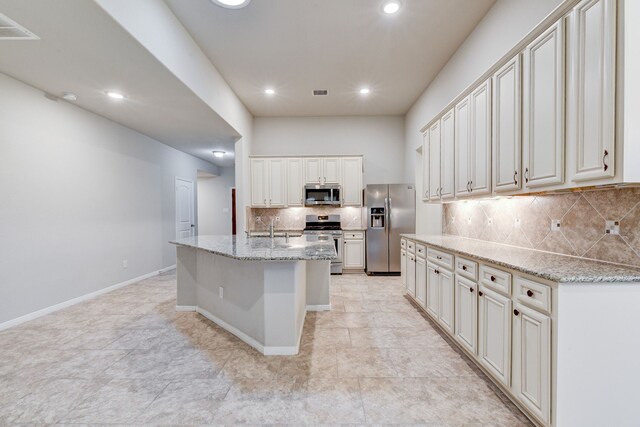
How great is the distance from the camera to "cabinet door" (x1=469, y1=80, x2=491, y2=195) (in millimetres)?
2504

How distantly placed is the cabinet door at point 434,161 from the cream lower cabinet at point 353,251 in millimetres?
2021

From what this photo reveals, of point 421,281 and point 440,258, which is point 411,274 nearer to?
point 421,281

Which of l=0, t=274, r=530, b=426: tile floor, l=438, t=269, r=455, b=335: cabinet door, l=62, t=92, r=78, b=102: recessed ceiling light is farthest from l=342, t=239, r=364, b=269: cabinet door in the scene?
l=62, t=92, r=78, b=102: recessed ceiling light

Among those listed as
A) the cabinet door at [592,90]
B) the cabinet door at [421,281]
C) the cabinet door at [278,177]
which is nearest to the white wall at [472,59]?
the cabinet door at [592,90]

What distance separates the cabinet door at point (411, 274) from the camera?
3.59 m

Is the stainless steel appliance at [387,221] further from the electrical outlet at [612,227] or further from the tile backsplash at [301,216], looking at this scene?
the electrical outlet at [612,227]

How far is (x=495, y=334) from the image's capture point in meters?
1.94

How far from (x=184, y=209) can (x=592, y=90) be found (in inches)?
273

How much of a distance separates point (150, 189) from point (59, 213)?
1.85 metres

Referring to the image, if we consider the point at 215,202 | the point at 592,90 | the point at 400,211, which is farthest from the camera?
the point at 215,202

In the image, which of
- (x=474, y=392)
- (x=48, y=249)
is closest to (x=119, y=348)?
(x=48, y=249)

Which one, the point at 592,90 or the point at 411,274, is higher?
the point at 592,90

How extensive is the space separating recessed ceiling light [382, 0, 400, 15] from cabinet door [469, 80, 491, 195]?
1.13 meters

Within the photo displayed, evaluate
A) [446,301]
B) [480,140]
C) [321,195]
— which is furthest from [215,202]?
[480,140]
